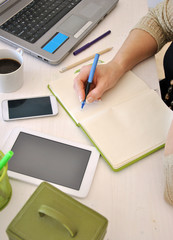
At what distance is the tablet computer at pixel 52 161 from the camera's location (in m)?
0.61

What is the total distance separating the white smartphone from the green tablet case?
28 cm

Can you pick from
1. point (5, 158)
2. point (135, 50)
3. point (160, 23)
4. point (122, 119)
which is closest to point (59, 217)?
point (5, 158)

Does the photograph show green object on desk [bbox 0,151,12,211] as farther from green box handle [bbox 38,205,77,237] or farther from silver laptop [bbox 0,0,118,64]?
silver laptop [bbox 0,0,118,64]

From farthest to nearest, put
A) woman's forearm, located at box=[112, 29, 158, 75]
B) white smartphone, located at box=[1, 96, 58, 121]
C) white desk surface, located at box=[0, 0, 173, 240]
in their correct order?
woman's forearm, located at box=[112, 29, 158, 75], white smartphone, located at box=[1, 96, 58, 121], white desk surface, located at box=[0, 0, 173, 240]

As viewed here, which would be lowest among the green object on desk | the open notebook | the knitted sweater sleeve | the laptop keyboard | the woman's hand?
the green object on desk

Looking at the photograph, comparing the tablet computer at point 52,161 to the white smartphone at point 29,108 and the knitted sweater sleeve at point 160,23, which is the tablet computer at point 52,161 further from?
the knitted sweater sleeve at point 160,23

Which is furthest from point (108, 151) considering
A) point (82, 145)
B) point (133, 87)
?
point (133, 87)

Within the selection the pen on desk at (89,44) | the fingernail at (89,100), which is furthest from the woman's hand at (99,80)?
the pen on desk at (89,44)

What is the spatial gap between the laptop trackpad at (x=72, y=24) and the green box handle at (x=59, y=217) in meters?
0.60

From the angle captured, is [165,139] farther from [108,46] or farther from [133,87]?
[108,46]

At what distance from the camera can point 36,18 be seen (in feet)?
2.95

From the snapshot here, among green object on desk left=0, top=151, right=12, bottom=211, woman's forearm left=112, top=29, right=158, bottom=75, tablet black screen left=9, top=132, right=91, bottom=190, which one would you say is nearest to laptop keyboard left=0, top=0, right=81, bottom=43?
woman's forearm left=112, top=29, right=158, bottom=75

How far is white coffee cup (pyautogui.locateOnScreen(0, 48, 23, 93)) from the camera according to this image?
722 millimetres

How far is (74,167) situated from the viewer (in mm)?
633
